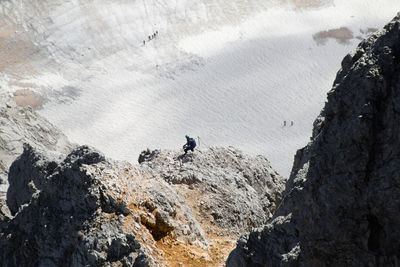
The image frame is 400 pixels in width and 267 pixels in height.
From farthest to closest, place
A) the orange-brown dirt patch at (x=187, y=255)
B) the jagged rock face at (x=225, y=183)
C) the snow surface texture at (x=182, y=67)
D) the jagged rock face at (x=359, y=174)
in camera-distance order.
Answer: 1. the snow surface texture at (x=182, y=67)
2. the jagged rock face at (x=225, y=183)
3. the orange-brown dirt patch at (x=187, y=255)
4. the jagged rock face at (x=359, y=174)

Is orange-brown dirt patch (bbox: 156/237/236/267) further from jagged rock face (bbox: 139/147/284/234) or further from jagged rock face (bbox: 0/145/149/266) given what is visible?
jagged rock face (bbox: 139/147/284/234)

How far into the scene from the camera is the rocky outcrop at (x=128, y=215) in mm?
20281

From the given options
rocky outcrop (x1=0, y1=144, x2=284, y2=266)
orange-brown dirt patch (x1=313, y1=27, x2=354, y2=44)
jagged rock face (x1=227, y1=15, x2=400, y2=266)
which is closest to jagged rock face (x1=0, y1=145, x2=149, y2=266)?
rocky outcrop (x1=0, y1=144, x2=284, y2=266)

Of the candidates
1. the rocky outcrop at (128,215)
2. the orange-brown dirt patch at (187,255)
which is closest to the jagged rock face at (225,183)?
the rocky outcrop at (128,215)

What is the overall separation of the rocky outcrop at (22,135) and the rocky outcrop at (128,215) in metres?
18.6

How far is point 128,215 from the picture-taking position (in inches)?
832

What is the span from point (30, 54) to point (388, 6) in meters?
60.1

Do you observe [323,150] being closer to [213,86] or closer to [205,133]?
[205,133]

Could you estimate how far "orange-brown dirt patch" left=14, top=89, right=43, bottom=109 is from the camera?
69.6 m

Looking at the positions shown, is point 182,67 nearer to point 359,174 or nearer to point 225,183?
point 225,183

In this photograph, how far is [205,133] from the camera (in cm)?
6744

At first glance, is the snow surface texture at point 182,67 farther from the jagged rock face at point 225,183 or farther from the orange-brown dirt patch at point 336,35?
the jagged rock face at point 225,183

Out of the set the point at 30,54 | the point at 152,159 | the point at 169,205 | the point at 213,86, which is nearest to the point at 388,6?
the point at 213,86

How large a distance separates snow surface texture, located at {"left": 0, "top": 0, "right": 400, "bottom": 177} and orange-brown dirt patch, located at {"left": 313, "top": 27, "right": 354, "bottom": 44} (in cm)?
74
